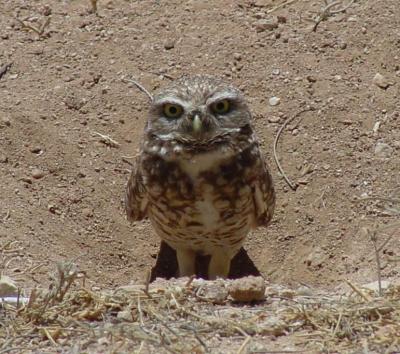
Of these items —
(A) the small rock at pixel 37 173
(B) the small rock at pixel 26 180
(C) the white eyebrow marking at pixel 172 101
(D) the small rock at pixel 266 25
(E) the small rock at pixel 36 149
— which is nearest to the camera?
(C) the white eyebrow marking at pixel 172 101

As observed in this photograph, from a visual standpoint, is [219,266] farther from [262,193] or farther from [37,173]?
[37,173]

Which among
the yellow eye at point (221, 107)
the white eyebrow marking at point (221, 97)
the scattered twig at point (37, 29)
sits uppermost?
the white eyebrow marking at point (221, 97)

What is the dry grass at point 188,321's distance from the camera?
145 inches

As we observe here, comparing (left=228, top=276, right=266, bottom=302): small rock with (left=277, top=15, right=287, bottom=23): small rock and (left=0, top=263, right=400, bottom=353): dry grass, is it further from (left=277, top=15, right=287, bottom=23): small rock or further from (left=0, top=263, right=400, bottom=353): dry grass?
(left=277, top=15, right=287, bottom=23): small rock

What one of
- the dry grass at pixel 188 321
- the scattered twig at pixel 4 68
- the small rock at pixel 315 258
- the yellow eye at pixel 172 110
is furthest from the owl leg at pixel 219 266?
the scattered twig at pixel 4 68

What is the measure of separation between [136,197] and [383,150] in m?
1.76

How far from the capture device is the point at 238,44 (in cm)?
734

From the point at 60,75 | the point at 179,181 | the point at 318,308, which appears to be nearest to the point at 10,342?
the point at 318,308

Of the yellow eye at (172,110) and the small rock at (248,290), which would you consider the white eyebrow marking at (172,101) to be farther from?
the small rock at (248,290)

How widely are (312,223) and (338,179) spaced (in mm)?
370

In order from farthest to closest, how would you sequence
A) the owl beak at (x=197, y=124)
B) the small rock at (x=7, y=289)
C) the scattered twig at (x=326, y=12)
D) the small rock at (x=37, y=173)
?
the scattered twig at (x=326, y=12) → the small rock at (x=37, y=173) → the owl beak at (x=197, y=124) → the small rock at (x=7, y=289)

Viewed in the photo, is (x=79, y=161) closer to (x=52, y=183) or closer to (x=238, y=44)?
(x=52, y=183)

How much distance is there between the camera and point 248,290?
4.18 metres

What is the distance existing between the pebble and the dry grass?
7.73ft
